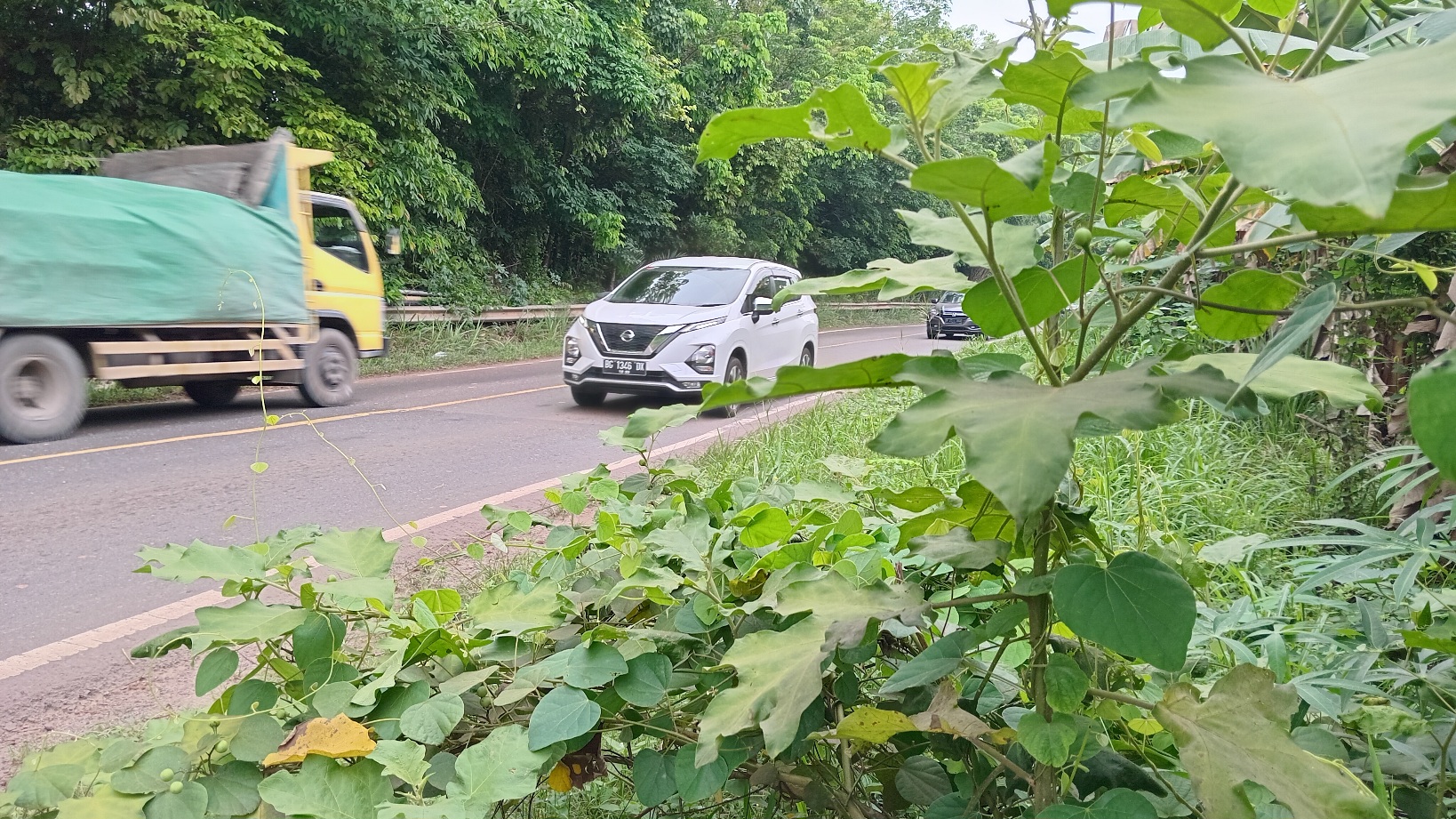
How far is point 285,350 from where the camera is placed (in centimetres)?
864

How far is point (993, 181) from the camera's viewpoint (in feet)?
2.24

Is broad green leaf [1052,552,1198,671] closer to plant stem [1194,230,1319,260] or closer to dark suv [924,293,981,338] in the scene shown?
plant stem [1194,230,1319,260]

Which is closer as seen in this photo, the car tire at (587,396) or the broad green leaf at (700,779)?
the broad green leaf at (700,779)

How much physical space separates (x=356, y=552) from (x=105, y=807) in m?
0.38

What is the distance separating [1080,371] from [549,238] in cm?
1915

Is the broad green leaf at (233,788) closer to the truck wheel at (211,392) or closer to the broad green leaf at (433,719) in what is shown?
the broad green leaf at (433,719)

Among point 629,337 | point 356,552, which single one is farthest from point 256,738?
point 629,337

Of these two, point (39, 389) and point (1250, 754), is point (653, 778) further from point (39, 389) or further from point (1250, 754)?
point (39, 389)

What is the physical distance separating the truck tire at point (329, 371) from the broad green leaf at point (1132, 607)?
935cm

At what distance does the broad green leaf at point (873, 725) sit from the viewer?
86 centimetres

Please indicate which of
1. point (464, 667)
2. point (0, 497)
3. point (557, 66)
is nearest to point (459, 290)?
point (557, 66)

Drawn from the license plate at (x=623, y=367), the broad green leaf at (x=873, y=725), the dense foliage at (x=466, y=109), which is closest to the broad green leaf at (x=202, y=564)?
the broad green leaf at (x=873, y=725)

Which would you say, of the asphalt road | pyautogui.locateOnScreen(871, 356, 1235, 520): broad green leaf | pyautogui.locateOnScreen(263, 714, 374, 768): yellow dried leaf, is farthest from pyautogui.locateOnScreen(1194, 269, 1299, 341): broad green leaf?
the asphalt road

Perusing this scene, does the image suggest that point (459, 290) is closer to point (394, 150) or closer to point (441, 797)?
point (394, 150)
